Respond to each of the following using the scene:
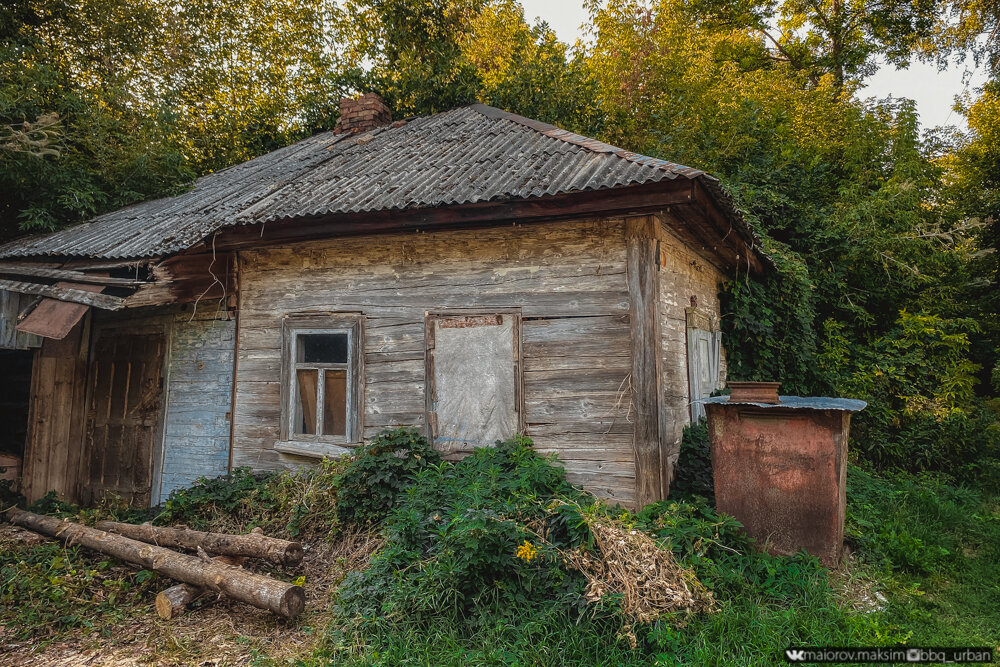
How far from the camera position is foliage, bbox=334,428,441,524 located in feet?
16.5

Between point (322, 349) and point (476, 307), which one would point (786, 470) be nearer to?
point (476, 307)

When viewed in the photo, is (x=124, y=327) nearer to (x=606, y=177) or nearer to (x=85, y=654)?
(x=85, y=654)

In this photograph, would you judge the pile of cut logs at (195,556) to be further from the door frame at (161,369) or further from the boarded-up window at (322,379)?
the boarded-up window at (322,379)

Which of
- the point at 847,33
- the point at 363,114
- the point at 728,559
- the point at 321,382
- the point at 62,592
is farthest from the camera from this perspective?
the point at 847,33

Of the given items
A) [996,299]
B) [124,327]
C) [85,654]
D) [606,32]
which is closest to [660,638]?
[85,654]

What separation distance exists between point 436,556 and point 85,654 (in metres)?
2.53

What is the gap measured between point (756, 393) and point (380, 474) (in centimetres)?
338

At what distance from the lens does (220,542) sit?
4.87m

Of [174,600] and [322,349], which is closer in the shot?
[174,600]

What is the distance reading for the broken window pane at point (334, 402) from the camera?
241 inches

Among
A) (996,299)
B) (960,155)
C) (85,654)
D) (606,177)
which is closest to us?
(85,654)

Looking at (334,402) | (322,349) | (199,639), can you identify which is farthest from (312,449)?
(199,639)

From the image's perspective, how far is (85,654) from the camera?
3.74 m

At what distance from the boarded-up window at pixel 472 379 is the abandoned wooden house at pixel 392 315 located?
2 centimetres
